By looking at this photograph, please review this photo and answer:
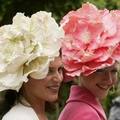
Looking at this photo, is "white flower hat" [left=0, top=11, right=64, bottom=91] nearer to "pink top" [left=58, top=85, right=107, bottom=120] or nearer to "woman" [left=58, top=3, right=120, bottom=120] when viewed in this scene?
"woman" [left=58, top=3, right=120, bottom=120]

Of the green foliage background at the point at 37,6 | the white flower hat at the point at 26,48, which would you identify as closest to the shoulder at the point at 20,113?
the white flower hat at the point at 26,48

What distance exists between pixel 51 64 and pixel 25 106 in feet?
0.76

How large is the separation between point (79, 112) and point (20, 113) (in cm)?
33

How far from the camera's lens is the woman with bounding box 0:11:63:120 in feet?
9.29

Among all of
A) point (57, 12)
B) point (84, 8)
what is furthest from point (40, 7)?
point (84, 8)

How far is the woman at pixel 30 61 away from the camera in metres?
2.83

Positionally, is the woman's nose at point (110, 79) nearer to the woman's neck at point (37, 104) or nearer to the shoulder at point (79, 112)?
the shoulder at point (79, 112)

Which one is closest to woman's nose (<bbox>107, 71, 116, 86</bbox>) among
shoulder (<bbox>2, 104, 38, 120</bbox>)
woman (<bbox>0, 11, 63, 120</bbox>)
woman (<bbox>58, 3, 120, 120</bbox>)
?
woman (<bbox>58, 3, 120, 120</bbox>)

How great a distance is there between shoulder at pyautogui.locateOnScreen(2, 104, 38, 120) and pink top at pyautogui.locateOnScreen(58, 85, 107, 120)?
25 centimetres

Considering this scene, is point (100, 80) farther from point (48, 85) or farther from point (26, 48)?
point (26, 48)

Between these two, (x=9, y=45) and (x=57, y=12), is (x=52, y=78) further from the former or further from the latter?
(x=57, y=12)

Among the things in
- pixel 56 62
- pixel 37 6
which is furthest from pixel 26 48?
pixel 37 6

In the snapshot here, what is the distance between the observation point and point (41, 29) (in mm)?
2881

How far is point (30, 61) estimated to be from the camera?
9.33 feet
